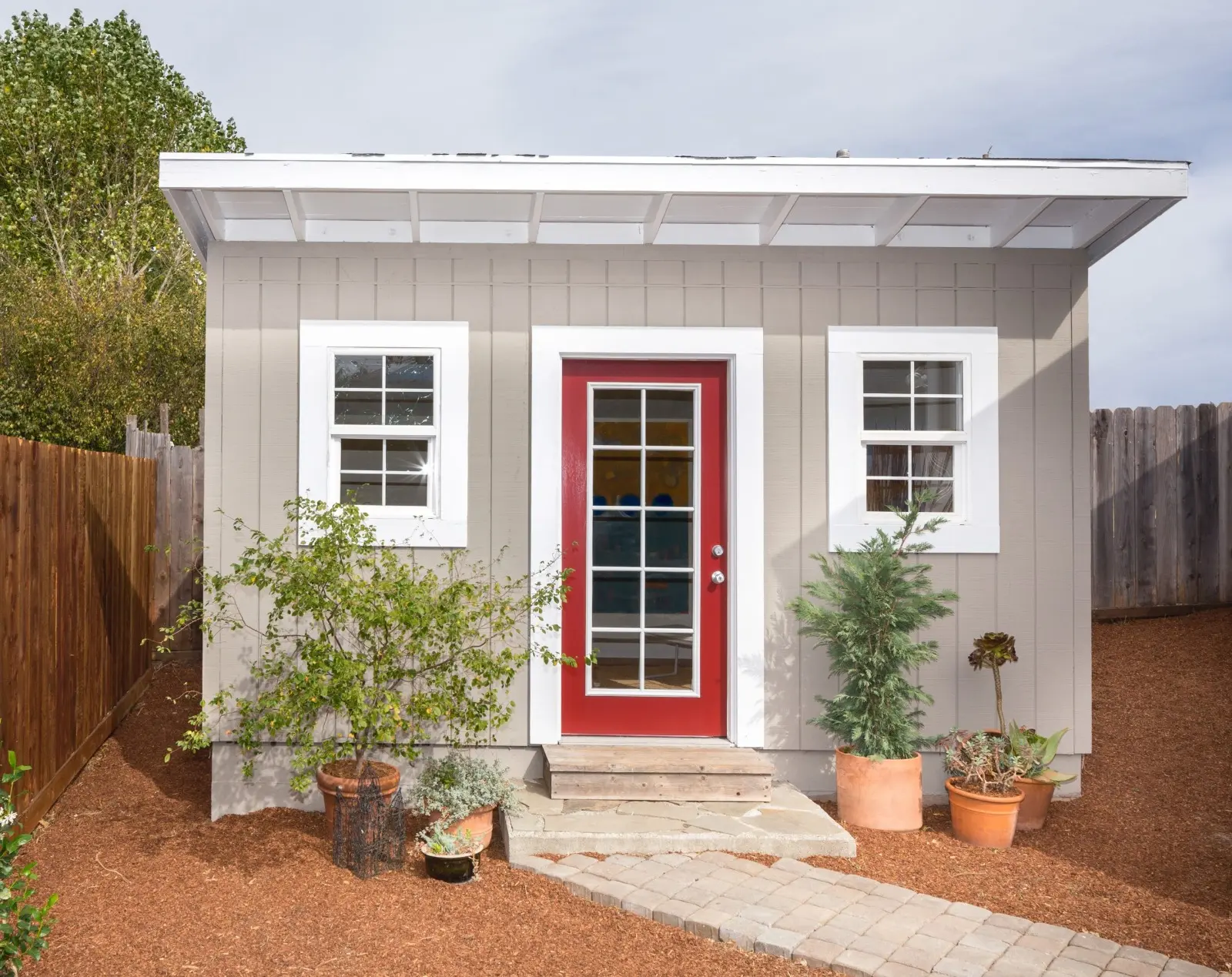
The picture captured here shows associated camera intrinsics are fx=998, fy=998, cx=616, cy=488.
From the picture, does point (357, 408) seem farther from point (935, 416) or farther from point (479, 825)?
point (935, 416)

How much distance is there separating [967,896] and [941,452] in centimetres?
227

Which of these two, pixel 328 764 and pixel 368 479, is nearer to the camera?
pixel 328 764

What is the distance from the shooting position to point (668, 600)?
5246 millimetres

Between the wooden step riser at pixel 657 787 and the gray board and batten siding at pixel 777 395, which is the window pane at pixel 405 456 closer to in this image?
the gray board and batten siding at pixel 777 395

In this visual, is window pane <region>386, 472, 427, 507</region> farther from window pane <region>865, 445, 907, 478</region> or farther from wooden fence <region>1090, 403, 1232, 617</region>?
wooden fence <region>1090, 403, 1232, 617</region>

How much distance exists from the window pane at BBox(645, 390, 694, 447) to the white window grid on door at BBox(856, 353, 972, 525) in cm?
92

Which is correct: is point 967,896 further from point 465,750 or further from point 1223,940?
point 465,750

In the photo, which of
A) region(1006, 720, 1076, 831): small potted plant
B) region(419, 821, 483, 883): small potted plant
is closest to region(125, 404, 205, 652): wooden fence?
region(419, 821, 483, 883): small potted plant

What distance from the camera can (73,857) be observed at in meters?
4.35

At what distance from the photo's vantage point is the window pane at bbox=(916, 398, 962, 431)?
5281mm

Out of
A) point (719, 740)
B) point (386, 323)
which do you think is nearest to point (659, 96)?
point (386, 323)

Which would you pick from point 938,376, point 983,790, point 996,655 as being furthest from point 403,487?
point 983,790

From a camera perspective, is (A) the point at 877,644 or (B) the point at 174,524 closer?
(A) the point at 877,644

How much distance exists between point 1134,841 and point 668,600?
249 cm
